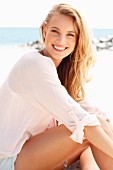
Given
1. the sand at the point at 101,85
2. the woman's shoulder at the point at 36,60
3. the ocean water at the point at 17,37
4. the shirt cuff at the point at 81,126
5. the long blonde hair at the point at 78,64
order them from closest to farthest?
the shirt cuff at the point at 81,126 → the woman's shoulder at the point at 36,60 → the long blonde hair at the point at 78,64 → the sand at the point at 101,85 → the ocean water at the point at 17,37

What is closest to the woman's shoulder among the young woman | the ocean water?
the young woman

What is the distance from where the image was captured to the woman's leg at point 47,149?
153cm

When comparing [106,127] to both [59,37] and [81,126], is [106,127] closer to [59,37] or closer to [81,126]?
[81,126]

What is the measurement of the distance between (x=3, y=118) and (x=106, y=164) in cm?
47

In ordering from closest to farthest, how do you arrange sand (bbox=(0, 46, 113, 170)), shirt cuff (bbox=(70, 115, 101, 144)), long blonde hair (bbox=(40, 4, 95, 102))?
shirt cuff (bbox=(70, 115, 101, 144)) < long blonde hair (bbox=(40, 4, 95, 102)) < sand (bbox=(0, 46, 113, 170))

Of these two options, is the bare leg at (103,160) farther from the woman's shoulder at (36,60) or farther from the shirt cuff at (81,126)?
the woman's shoulder at (36,60)

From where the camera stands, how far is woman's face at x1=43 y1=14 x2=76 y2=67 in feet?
5.21

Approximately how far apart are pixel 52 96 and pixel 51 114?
3.6 inches

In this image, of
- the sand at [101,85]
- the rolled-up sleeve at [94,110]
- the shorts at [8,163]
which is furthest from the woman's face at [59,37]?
the sand at [101,85]

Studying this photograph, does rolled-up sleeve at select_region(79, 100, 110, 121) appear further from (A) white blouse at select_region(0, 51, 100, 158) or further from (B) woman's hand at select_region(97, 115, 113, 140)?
(A) white blouse at select_region(0, 51, 100, 158)

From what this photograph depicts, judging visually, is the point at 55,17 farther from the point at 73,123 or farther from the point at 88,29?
the point at 73,123

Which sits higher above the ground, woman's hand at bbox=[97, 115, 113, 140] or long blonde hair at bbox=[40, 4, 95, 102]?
long blonde hair at bbox=[40, 4, 95, 102]

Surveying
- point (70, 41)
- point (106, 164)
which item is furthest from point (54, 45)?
point (106, 164)

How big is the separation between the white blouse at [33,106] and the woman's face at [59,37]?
0.32 ft
